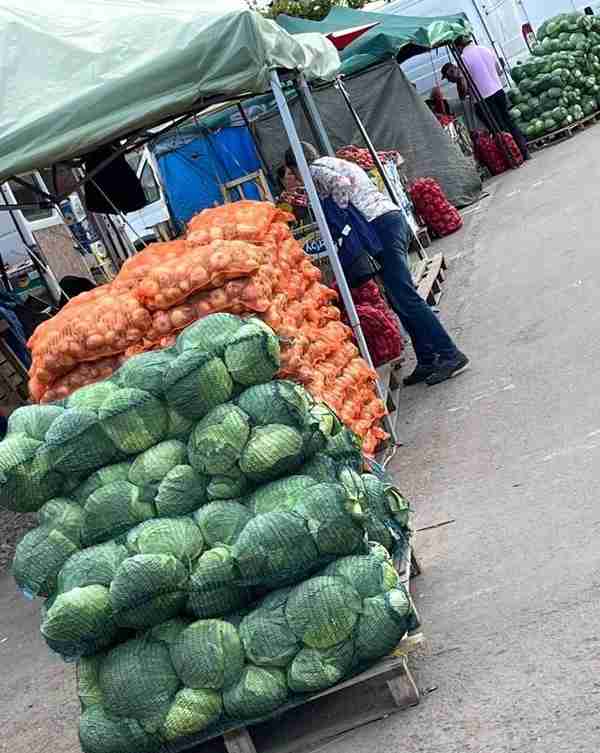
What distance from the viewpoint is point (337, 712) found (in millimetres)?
4938

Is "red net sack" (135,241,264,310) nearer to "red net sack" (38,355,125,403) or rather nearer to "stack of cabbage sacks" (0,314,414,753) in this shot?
"red net sack" (38,355,125,403)

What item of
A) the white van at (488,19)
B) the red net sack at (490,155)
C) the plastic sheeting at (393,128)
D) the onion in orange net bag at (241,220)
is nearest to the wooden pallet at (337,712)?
the onion in orange net bag at (241,220)

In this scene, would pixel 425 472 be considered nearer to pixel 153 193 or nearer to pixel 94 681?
pixel 94 681

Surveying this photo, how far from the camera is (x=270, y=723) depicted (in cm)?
505

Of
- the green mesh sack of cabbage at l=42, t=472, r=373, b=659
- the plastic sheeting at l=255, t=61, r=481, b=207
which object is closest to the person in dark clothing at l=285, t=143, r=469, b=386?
the green mesh sack of cabbage at l=42, t=472, r=373, b=659

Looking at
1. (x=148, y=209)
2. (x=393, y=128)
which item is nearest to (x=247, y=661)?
(x=393, y=128)

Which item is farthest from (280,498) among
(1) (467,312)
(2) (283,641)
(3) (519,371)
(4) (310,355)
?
(1) (467,312)

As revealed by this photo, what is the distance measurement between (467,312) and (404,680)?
7.54 m

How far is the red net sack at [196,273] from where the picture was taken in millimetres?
6477

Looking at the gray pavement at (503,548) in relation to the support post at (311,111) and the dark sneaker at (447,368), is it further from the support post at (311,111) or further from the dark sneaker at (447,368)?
the support post at (311,111)

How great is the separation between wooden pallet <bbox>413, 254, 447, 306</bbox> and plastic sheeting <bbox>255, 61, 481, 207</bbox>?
4.76 m

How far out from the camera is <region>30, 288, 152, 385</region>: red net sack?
6.50 metres

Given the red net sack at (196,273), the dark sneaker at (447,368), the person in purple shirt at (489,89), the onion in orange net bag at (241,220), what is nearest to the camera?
the red net sack at (196,273)

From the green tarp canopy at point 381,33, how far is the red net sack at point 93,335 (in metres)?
12.2
